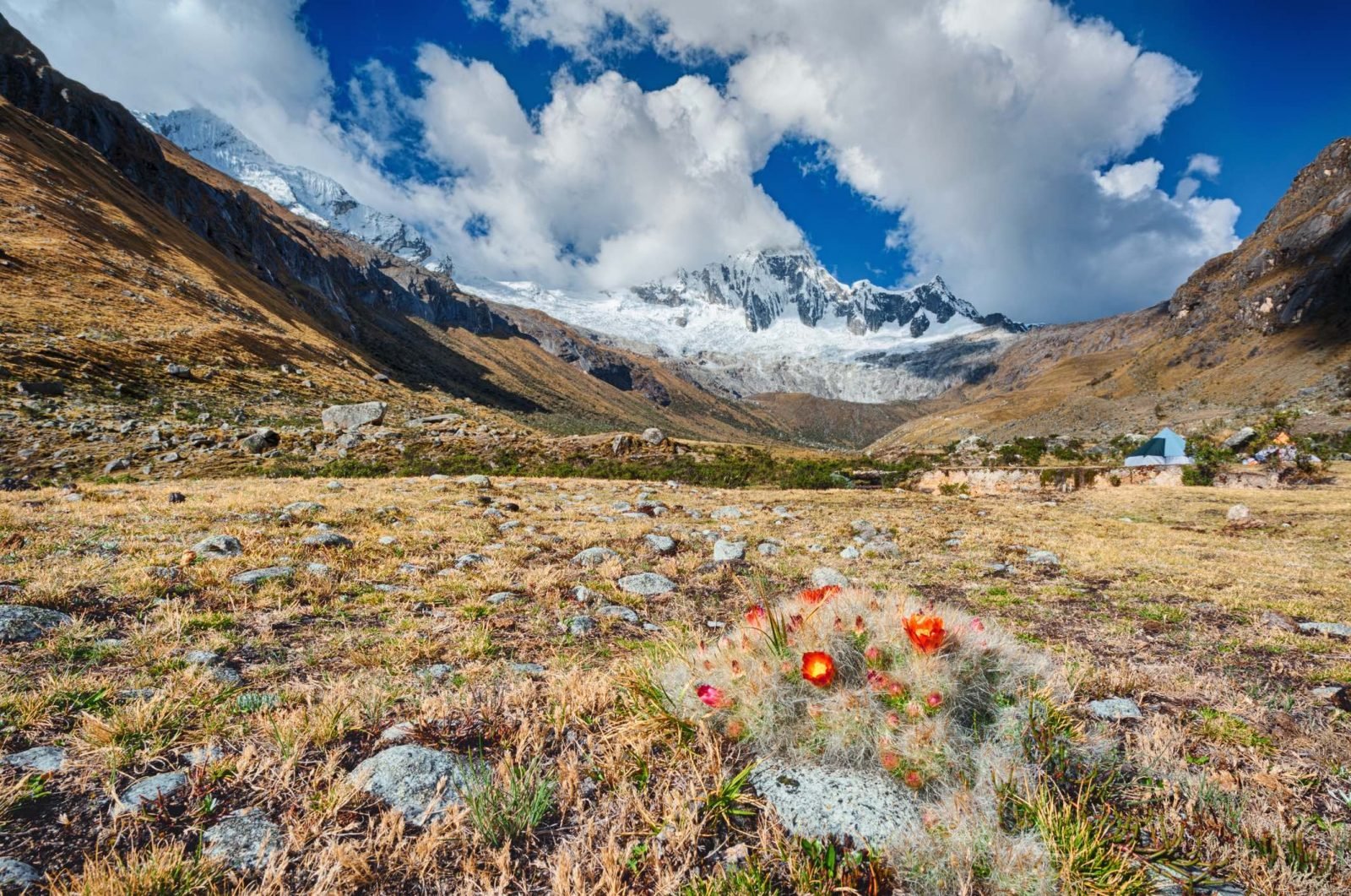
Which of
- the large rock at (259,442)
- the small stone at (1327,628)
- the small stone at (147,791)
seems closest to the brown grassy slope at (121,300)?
the large rock at (259,442)

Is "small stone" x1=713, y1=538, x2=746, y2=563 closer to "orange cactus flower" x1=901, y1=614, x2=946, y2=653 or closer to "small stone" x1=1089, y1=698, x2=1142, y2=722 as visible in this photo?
"small stone" x1=1089, y1=698, x2=1142, y2=722

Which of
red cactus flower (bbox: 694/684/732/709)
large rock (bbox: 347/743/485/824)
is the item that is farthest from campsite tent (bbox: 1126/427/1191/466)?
large rock (bbox: 347/743/485/824)

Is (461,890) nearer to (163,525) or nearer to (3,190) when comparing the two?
(163,525)

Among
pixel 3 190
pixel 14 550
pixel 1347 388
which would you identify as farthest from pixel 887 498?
pixel 1347 388

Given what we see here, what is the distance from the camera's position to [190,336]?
37.2m

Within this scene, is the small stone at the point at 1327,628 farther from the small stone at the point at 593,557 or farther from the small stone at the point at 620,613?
the small stone at the point at 593,557

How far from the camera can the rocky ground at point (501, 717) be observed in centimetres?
242

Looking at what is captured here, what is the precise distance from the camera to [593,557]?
363 inches

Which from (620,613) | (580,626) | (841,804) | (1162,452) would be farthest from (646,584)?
(1162,452)

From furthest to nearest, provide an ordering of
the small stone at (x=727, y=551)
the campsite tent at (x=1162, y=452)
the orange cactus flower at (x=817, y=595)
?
the campsite tent at (x=1162, y=452) → the small stone at (x=727, y=551) → the orange cactus flower at (x=817, y=595)

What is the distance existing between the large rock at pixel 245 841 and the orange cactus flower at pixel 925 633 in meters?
3.33

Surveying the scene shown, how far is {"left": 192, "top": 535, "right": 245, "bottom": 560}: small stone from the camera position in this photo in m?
7.35

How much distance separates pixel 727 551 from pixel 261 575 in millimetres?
7098

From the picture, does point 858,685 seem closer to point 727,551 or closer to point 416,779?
point 416,779
